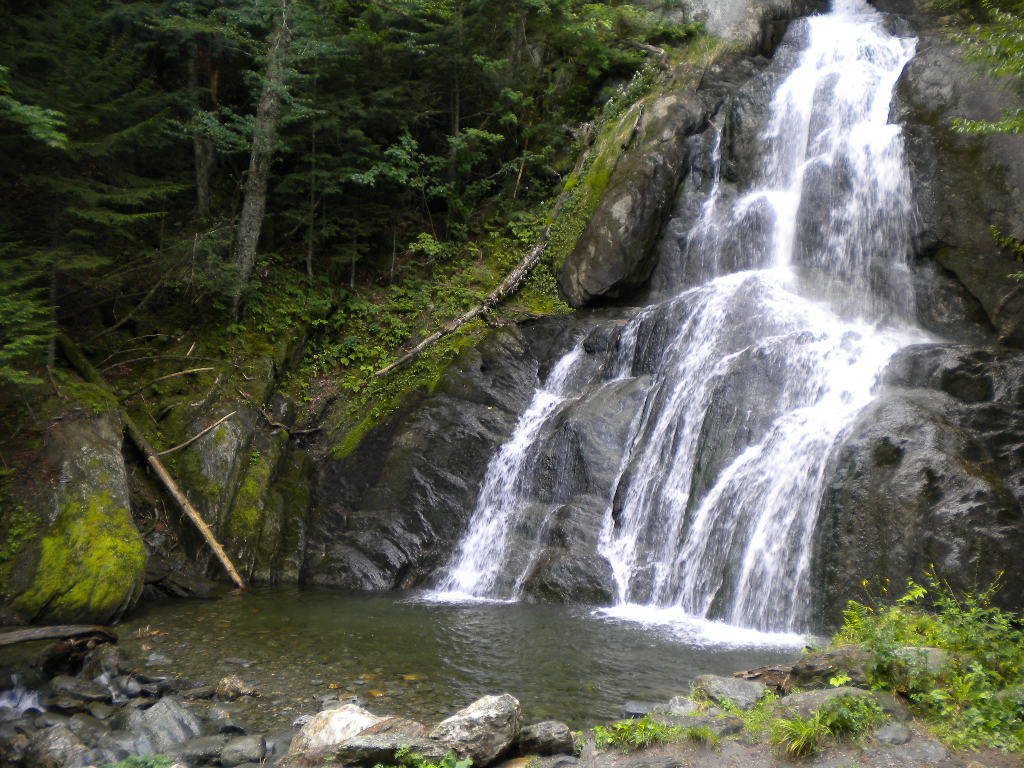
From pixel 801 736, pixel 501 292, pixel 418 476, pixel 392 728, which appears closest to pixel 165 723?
pixel 392 728

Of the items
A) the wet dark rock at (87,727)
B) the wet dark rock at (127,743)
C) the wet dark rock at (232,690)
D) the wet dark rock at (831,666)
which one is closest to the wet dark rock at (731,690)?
the wet dark rock at (831,666)

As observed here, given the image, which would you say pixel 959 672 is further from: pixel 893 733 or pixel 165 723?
pixel 165 723

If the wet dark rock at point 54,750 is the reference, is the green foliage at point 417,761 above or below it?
above

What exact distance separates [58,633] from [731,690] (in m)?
6.79

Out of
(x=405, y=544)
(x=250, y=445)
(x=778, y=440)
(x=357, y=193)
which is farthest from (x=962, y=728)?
(x=357, y=193)

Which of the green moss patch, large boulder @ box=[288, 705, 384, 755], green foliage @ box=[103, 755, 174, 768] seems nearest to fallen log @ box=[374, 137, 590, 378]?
the green moss patch

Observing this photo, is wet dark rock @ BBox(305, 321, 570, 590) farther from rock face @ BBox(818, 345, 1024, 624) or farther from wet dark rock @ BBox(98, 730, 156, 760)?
rock face @ BBox(818, 345, 1024, 624)

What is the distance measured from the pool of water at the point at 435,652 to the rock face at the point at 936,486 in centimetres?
A: 150

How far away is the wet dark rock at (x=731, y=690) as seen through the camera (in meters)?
5.27

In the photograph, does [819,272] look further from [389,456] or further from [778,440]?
[389,456]

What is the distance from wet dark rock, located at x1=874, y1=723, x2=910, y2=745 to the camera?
3971mm

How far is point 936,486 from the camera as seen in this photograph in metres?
7.68

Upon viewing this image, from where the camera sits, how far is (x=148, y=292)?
12.7 metres

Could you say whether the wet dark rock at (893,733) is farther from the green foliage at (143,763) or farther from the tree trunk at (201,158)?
the tree trunk at (201,158)
